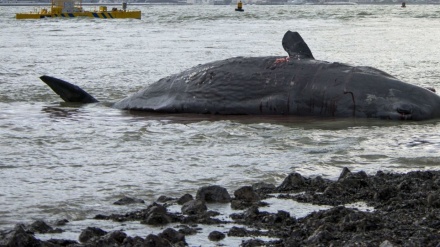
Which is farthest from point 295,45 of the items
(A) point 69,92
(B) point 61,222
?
→ (B) point 61,222

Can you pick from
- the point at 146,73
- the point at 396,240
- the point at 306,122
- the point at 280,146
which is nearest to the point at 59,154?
the point at 280,146

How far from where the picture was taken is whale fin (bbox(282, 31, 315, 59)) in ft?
36.2

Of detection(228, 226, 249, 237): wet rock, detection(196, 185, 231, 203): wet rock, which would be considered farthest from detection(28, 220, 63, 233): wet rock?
detection(196, 185, 231, 203): wet rock

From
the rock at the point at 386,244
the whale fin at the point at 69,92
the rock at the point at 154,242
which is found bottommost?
the whale fin at the point at 69,92

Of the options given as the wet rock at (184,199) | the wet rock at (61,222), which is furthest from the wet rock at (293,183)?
the wet rock at (61,222)

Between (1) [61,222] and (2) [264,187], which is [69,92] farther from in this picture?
(1) [61,222]

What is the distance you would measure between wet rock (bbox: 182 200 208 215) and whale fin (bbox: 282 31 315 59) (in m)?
5.39

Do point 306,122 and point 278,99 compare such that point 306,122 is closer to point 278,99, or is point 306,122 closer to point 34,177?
point 278,99

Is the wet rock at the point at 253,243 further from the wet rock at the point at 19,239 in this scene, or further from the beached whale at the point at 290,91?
the beached whale at the point at 290,91

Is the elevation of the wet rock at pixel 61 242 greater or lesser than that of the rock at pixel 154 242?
lesser

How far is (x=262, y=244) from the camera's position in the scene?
5.07m

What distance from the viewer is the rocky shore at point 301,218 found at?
498 centimetres

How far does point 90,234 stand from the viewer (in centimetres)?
521

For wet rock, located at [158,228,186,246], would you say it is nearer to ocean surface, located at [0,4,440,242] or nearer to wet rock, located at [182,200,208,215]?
wet rock, located at [182,200,208,215]
